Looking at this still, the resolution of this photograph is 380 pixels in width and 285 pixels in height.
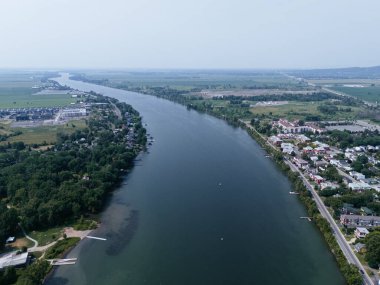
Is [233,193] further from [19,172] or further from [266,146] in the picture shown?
[19,172]

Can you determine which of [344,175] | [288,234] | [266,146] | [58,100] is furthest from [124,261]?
[58,100]

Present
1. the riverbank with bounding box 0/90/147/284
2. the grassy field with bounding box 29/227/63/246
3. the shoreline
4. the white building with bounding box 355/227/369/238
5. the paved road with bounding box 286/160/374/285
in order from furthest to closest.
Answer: the riverbank with bounding box 0/90/147/284, the grassy field with bounding box 29/227/63/246, the white building with bounding box 355/227/369/238, the paved road with bounding box 286/160/374/285, the shoreline

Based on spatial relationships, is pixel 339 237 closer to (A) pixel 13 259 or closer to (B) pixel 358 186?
(B) pixel 358 186

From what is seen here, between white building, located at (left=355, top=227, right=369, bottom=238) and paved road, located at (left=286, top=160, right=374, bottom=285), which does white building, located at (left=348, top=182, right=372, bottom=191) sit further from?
white building, located at (left=355, top=227, right=369, bottom=238)

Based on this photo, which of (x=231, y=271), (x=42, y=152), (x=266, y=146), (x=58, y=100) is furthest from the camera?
(x=58, y=100)

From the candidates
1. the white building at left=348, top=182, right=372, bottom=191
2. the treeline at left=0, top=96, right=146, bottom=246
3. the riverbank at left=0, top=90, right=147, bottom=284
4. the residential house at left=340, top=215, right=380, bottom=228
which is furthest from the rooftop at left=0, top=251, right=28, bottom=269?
the white building at left=348, top=182, right=372, bottom=191
